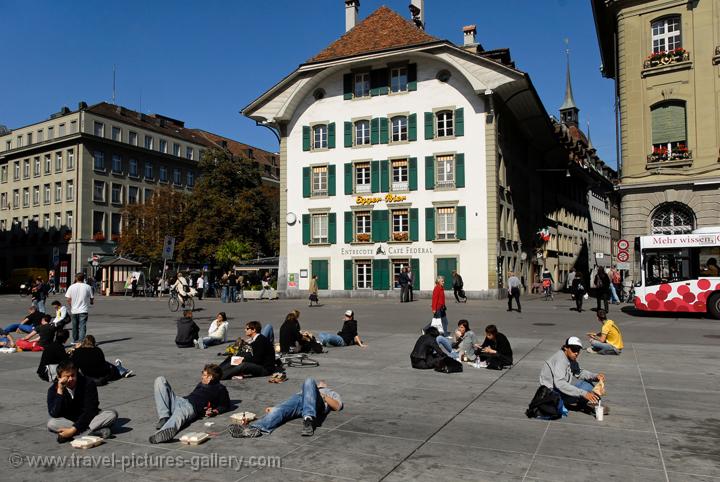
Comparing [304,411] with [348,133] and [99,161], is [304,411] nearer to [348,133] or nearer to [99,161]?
[348,133]

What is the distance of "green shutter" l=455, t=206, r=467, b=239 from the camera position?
35594 mm

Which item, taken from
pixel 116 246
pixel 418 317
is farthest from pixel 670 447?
pixel 116 246

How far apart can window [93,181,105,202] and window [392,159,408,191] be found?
38.9 m

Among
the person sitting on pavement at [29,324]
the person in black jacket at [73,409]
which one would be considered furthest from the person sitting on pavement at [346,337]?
the person in black jacket at [73,409]

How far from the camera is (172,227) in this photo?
5562 centimetres

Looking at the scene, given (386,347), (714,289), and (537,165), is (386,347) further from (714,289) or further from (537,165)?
(537,165)

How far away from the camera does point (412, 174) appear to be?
36.8 m

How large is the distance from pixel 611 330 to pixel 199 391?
29.3 ft

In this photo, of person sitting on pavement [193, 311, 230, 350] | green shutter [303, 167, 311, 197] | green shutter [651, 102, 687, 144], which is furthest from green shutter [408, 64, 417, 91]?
person sitting on pavement [193, 311, 230, 350]

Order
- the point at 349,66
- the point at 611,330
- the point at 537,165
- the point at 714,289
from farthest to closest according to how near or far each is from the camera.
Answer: the point at 537,165, the point at 349,66, the point at 714,289, the point at 611,330

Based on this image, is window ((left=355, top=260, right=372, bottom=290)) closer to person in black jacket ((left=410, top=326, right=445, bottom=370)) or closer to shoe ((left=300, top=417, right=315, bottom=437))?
person in black jacket ((left=410, top=326, right=445, bottom=370))

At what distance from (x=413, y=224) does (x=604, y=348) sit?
967 inches

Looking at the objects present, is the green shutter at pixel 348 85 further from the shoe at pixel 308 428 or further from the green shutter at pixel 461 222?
the shoe at pixel 308 428

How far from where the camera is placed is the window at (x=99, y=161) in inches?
2470
